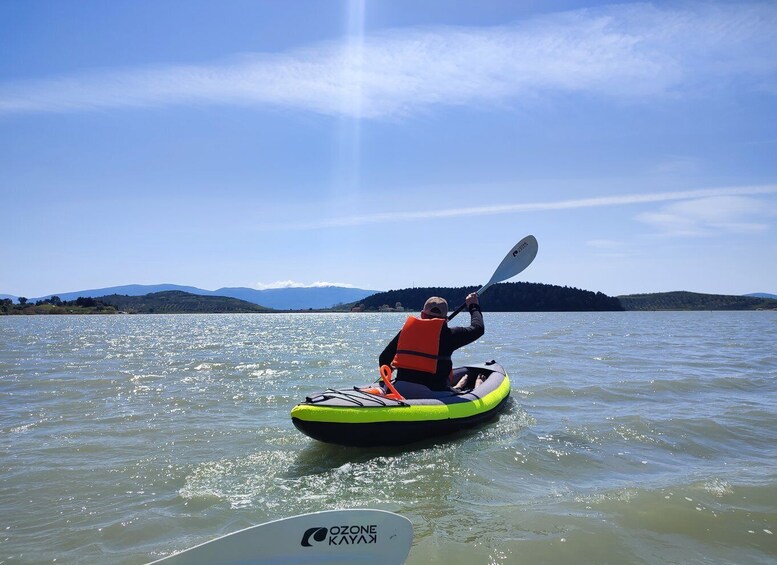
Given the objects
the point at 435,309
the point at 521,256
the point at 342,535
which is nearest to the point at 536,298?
the point at 521,256

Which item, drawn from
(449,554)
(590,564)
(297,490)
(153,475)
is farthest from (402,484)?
(153,475)

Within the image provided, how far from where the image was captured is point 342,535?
3342mm

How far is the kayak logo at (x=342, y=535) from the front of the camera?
10.8 ft

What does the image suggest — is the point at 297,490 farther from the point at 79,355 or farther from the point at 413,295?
the point at 413,295

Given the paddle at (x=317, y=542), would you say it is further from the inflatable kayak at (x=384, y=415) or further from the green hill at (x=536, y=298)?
the green hill at (x=536, y=298)

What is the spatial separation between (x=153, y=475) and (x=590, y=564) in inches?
161

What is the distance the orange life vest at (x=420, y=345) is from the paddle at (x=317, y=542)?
11.5ft

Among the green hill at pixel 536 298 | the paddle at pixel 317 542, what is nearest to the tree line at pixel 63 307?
the green hill at pixel 536 298

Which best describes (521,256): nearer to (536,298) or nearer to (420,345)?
(420,345)

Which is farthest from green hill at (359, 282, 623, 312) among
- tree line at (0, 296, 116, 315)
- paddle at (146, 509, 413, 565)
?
paddle at (146, 509, 413, 565)

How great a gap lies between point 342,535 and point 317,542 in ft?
0.49

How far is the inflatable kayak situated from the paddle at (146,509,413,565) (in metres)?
2.46

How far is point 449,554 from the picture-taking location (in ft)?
12.3

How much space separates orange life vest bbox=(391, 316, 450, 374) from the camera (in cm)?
682
